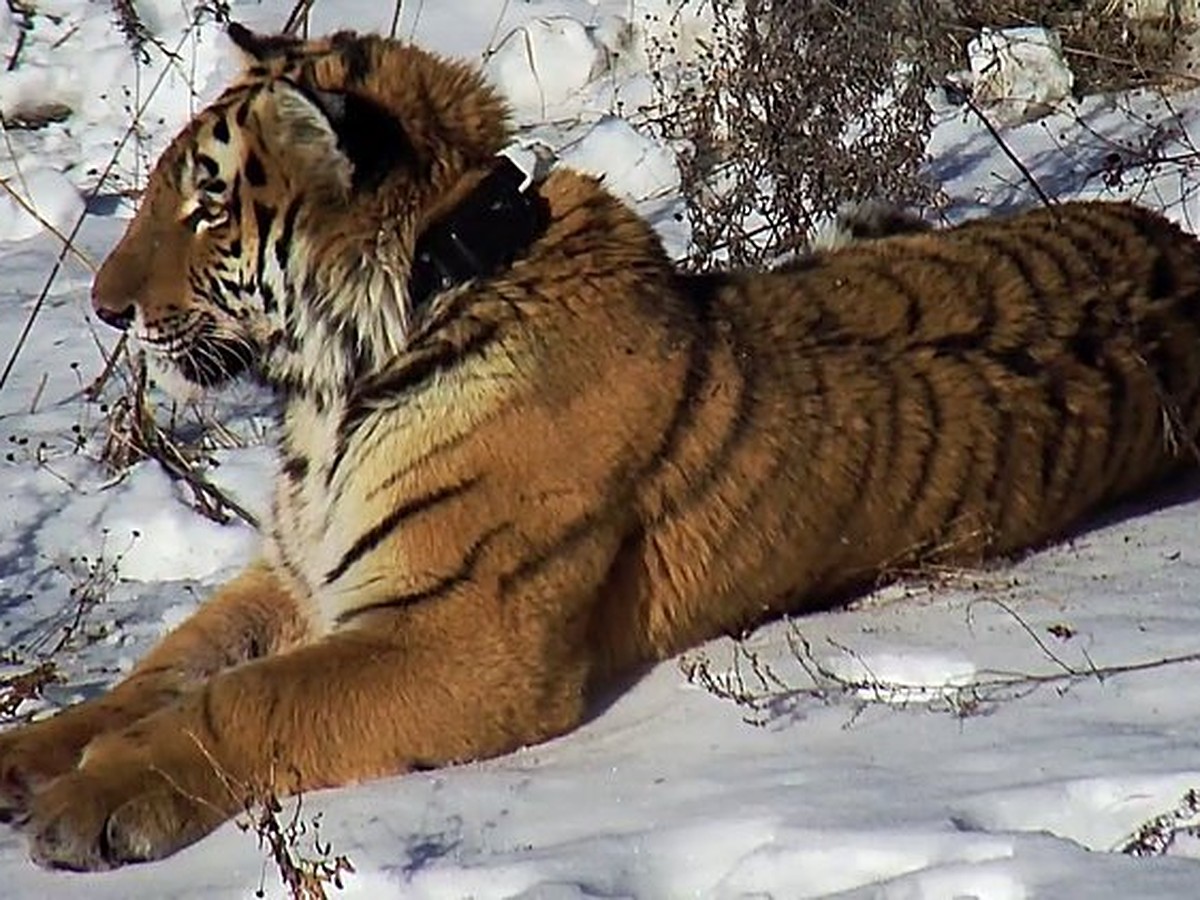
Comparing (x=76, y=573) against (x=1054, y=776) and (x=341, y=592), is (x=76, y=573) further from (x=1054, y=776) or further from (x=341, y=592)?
(x=1054, y=776)

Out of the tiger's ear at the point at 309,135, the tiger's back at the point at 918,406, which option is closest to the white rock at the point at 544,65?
the tiger's back at the point at 918,406

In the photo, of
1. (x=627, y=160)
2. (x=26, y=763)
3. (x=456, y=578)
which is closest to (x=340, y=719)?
(x=456, y=578)

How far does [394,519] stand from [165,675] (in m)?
0.61

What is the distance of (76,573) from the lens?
523 centimetres

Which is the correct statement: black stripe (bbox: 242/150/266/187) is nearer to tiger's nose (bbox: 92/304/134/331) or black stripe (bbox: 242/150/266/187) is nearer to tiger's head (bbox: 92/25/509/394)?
tiger's head (bbox: 92/25/509/394)

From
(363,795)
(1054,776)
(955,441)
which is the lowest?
(1054,776)

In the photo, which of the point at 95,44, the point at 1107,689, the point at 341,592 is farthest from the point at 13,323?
the point at 1107,689

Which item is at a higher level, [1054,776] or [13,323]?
[13,323]

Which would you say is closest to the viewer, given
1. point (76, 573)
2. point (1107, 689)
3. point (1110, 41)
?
point (1107, 689)

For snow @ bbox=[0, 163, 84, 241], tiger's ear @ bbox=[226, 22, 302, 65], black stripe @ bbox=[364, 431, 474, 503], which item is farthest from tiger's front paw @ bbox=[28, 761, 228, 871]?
snow @ bbox=[0, 163, 84, 241]

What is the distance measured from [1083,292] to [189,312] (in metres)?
1.82

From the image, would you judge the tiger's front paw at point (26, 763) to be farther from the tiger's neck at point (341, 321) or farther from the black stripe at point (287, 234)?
the black stripe at point (287, 234)

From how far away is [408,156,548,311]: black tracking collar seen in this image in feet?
13.4

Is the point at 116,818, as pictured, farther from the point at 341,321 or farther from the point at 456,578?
the point at 341,321
